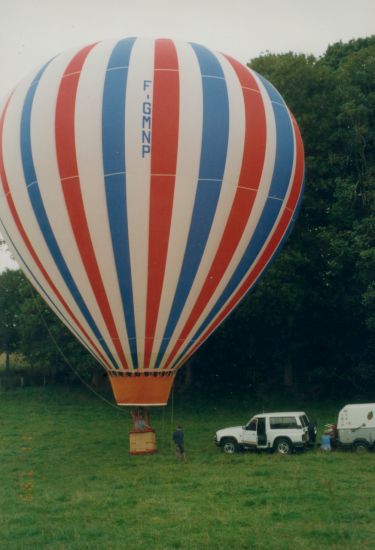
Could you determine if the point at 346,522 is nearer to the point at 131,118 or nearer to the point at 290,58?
the point at 131,118

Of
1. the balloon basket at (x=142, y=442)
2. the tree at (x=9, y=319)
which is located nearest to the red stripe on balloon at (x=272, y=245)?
the balloon basket at (x=142, y=442)

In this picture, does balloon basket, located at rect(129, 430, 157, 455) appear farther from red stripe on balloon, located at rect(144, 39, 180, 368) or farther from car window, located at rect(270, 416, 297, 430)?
car window, located at rect(270, 416, 297, 430)

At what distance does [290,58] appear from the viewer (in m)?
32.2

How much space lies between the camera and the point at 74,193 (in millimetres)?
18391

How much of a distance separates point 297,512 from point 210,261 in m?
7.33

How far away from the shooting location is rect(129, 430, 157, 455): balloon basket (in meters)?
20.1

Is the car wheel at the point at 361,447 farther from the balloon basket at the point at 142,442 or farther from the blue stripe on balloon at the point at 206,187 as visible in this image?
the blue stripe on balloon at the point at 206,187

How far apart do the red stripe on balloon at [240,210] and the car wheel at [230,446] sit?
3188 mm

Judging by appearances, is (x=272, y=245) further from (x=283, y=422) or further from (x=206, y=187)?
(x=283, y=422)

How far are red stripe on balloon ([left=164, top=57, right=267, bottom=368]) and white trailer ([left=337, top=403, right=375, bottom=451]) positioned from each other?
4944mm

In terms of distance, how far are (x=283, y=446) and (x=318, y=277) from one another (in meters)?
13.4

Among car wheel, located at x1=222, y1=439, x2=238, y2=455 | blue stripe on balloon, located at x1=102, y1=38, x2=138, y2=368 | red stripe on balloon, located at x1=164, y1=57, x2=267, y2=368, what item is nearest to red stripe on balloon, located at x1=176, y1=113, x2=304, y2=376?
red stripe on balloon, located at x1=164, y1=57, x2=267, y2=368

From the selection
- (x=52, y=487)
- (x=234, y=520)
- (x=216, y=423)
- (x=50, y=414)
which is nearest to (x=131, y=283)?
(x=52, y=487)

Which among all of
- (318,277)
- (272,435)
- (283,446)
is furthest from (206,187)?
(318,277)
